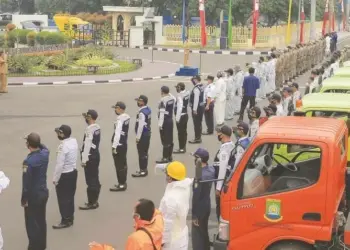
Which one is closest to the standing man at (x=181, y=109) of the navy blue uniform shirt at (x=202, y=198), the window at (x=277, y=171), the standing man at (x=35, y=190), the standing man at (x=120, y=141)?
the standing man at (x=120, y=141)

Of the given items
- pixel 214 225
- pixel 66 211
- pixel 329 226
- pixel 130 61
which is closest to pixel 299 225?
pixel 329 226

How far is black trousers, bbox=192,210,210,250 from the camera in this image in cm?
722

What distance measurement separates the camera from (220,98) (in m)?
15.5

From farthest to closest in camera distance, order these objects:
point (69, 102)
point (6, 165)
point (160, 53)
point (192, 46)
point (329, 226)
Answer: point (192, 46), point (160, 53), point (69, 102), point (6, 165), point (329, 226)

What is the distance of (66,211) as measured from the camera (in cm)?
870

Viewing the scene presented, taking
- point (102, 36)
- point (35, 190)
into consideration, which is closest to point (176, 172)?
point (35, 190)

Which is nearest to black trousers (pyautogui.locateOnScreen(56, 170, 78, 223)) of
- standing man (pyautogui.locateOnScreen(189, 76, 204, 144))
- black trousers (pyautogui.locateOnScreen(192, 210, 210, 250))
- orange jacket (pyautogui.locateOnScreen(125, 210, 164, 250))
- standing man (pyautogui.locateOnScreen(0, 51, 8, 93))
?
black trousers (pyautogui.locateOnScreen(192, 210, 210, 250))

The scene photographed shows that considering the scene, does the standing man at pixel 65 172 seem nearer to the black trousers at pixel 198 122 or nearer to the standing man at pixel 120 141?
the standing man at pixel 120 141

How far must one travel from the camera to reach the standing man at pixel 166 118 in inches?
467

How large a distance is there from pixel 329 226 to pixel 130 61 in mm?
27272

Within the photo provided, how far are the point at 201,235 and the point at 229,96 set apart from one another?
9714 millimetres

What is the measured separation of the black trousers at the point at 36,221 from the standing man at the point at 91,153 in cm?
160

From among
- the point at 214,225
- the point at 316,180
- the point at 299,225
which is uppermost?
the point at 316,180

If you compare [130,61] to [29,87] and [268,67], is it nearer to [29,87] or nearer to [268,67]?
[29,87]
